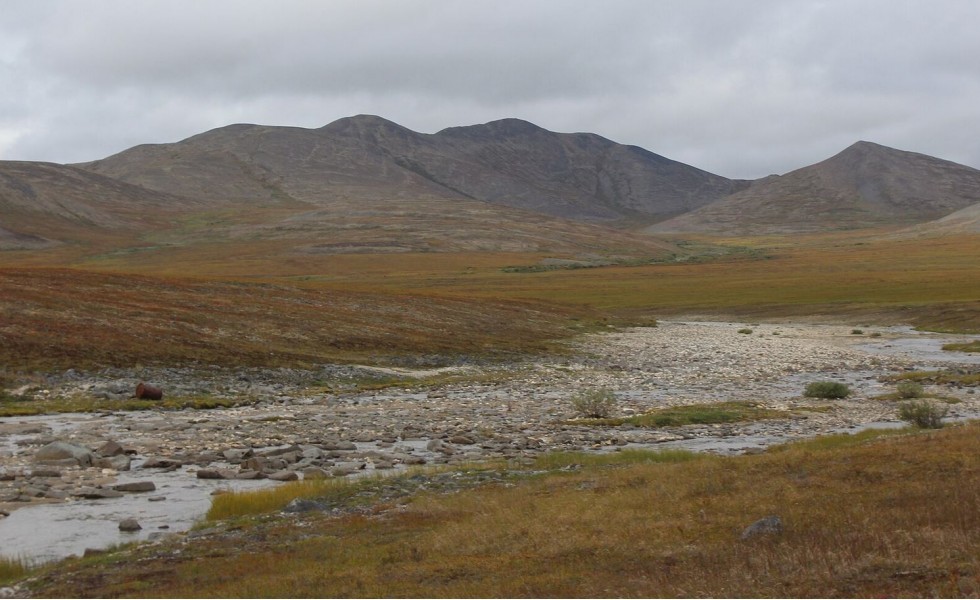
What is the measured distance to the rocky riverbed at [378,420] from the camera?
76.7 feet

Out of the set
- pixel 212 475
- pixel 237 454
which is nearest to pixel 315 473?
pixel 212 475

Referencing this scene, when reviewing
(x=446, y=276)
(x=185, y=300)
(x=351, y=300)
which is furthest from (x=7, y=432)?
(x=446, y=276)

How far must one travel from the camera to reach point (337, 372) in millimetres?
51625

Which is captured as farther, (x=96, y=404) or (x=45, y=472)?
(x=96, y=404)

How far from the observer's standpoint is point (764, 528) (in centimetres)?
1459

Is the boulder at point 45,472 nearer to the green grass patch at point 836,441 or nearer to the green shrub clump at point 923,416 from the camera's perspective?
the green grass patch at point 836,441

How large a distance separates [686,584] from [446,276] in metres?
158

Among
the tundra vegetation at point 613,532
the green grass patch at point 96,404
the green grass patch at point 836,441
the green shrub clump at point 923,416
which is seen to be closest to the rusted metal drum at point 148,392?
the green grass patch at point 96,404

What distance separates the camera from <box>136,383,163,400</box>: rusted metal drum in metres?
39.9

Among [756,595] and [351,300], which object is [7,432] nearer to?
[756,595]

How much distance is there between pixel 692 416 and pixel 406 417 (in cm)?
1097

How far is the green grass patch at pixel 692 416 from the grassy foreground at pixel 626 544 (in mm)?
13507

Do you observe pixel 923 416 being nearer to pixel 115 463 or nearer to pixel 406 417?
pixel 406 417

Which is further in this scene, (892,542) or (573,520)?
(573,520)
